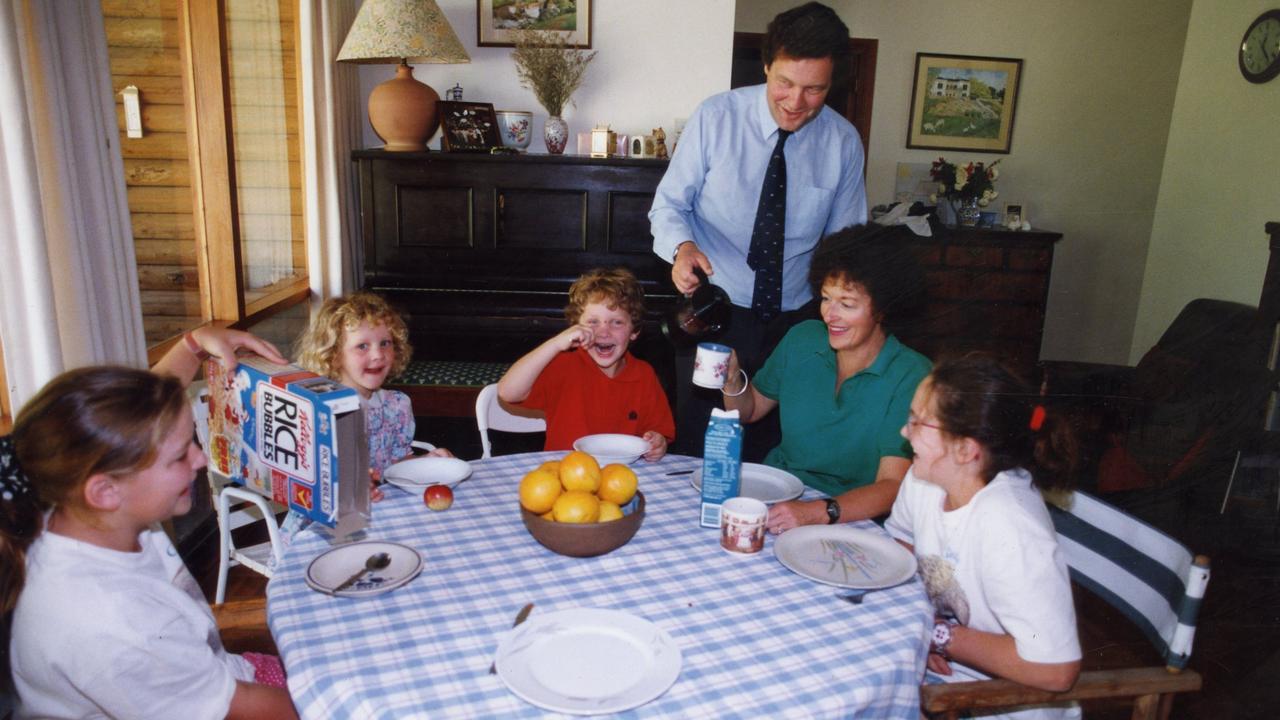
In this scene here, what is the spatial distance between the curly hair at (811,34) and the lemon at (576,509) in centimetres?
125

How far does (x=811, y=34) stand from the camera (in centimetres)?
173

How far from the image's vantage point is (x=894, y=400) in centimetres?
151

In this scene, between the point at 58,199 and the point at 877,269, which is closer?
the point at 877,269

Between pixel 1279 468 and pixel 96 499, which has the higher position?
pixel 96 499

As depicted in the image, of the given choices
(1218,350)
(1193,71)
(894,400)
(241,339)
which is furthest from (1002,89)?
(241,339)

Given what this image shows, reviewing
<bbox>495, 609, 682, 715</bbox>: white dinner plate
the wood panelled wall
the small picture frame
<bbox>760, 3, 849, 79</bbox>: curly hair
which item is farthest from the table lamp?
the small picture frame

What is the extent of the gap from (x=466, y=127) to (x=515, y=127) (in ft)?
0.72

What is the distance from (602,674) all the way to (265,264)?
9.75 ft

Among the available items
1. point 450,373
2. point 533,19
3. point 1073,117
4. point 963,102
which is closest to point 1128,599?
point 450,373

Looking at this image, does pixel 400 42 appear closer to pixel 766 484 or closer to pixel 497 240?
pixel 497 240

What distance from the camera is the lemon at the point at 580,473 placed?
111cm

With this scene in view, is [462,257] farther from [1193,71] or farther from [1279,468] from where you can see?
[1279,468]

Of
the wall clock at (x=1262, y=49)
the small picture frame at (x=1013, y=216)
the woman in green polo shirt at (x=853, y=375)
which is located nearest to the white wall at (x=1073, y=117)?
the small picture frame at (x=1013, y=216)

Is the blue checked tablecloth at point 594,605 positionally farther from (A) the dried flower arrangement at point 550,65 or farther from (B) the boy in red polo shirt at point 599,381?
(A) the dried flower arrangement at point 550,65
